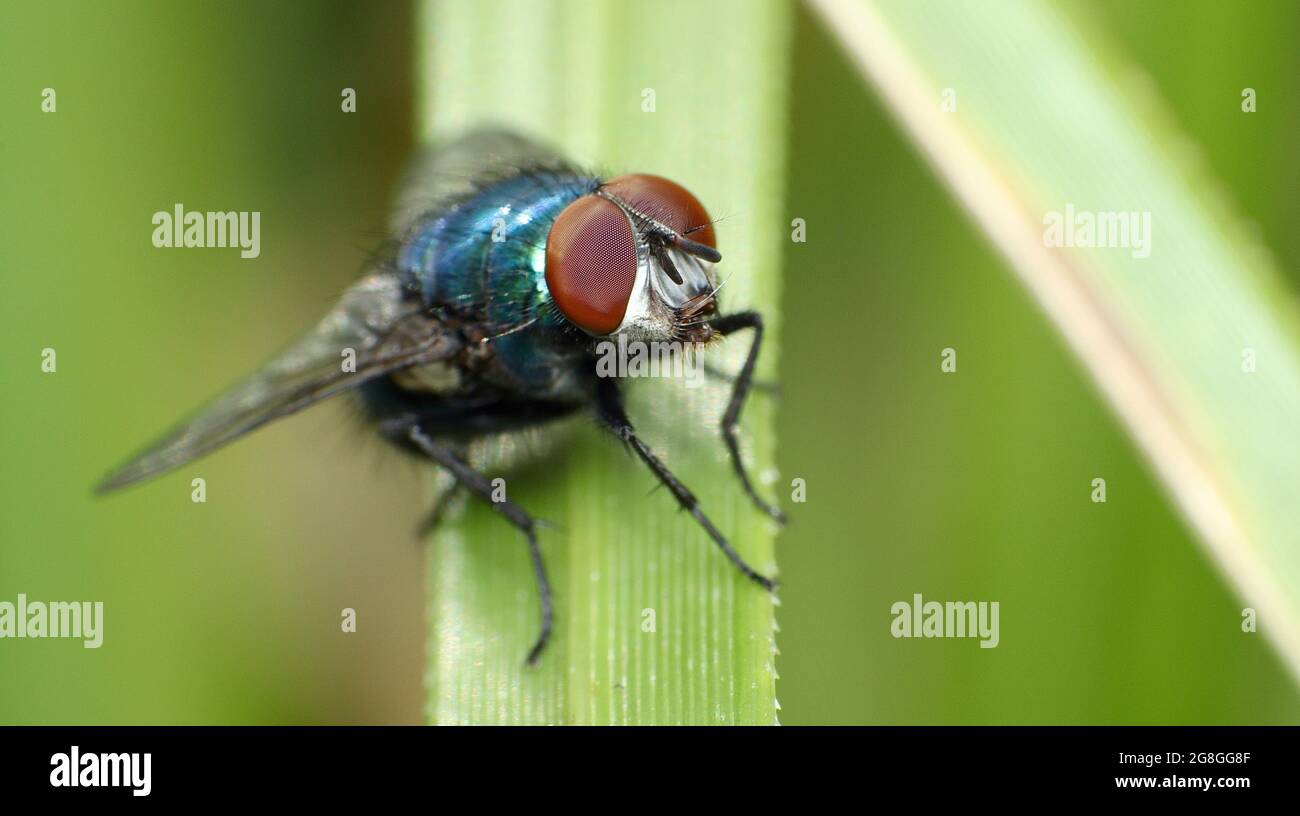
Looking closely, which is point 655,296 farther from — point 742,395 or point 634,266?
point 742,395

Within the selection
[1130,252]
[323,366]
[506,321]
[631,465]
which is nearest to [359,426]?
[323,366]

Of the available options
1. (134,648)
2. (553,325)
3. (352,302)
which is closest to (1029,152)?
(553,325)

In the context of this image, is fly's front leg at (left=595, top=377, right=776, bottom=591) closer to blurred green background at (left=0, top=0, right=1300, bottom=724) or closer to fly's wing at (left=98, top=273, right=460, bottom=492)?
fly's wing at (left=98, top=273, right=460, bottom=492)

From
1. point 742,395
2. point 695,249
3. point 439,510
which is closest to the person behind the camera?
point 695,249

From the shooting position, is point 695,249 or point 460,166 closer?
point 695,249

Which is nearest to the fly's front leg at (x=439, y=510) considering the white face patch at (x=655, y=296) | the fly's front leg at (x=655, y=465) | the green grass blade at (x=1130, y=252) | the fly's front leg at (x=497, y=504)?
the fly's front leg at (x=497, y=504)
